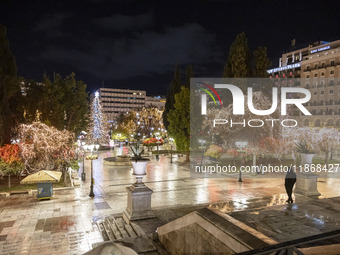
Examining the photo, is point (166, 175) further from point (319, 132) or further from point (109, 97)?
point (109, 97)

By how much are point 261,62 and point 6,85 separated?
24.0m

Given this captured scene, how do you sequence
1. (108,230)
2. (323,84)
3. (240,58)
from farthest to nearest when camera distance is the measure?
(323,84), (240,58), (108,230)

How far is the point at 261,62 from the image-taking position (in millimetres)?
25984

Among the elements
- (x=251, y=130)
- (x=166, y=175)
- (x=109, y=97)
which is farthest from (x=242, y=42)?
(x=109, y=97)

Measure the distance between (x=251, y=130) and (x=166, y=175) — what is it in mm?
9079

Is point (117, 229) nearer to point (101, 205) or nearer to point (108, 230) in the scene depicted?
point (108, 230)

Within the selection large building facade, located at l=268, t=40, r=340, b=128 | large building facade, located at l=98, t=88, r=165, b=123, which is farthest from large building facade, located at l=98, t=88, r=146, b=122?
large building facade, located at l=268, t=40, r=340, b=128

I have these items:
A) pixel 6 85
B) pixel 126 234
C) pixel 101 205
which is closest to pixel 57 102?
pixel 6 85

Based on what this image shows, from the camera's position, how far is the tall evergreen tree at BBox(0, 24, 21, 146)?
74.1 feet

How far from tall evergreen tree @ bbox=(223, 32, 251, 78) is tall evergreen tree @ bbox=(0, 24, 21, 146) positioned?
21.0m

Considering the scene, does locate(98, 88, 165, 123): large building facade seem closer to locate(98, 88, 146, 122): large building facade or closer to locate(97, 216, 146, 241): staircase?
locate(98, 88, 146, 122): large building facade

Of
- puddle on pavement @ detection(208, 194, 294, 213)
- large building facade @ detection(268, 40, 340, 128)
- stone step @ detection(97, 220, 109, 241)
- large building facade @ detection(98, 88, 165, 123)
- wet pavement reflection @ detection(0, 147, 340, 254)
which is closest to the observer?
wet pavement reflection @ detection(0, 147, 340, 254)

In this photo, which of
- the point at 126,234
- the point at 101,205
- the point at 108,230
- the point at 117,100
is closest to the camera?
the point at 126,234

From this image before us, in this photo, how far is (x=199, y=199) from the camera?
14.4 m
